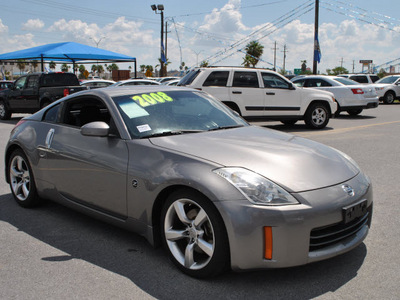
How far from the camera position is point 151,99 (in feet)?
13.9

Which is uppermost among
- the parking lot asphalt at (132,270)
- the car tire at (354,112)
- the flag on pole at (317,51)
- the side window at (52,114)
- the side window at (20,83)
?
the flag on pole at (317,51)

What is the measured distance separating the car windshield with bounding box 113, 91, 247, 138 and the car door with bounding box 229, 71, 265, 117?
758 centimetres

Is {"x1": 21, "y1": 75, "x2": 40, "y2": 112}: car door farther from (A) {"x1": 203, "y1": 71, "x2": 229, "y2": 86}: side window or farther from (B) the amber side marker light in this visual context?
(B) the amber side marker light

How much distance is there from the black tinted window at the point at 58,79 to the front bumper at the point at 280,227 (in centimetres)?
1415

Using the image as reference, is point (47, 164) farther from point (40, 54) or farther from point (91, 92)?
point (40, 54)

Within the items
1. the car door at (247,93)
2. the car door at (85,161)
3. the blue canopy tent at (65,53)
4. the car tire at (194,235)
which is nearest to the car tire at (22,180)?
the car door at (85,161)

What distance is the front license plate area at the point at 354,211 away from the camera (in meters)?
3.07

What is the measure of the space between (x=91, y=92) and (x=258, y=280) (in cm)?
255

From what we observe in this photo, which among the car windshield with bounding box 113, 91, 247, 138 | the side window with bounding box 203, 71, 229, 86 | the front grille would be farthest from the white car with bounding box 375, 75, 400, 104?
the front grille

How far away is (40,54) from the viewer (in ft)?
69.2

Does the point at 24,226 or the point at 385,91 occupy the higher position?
the point at 385,91

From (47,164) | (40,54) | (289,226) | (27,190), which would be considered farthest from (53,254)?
(40,54)

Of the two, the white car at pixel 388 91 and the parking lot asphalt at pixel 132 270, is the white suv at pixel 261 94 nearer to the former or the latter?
the parking lot asphalt at pixel 132 270

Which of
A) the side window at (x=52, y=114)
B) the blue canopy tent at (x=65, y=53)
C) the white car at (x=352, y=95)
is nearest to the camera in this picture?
the side window at (x=52, y=114)
